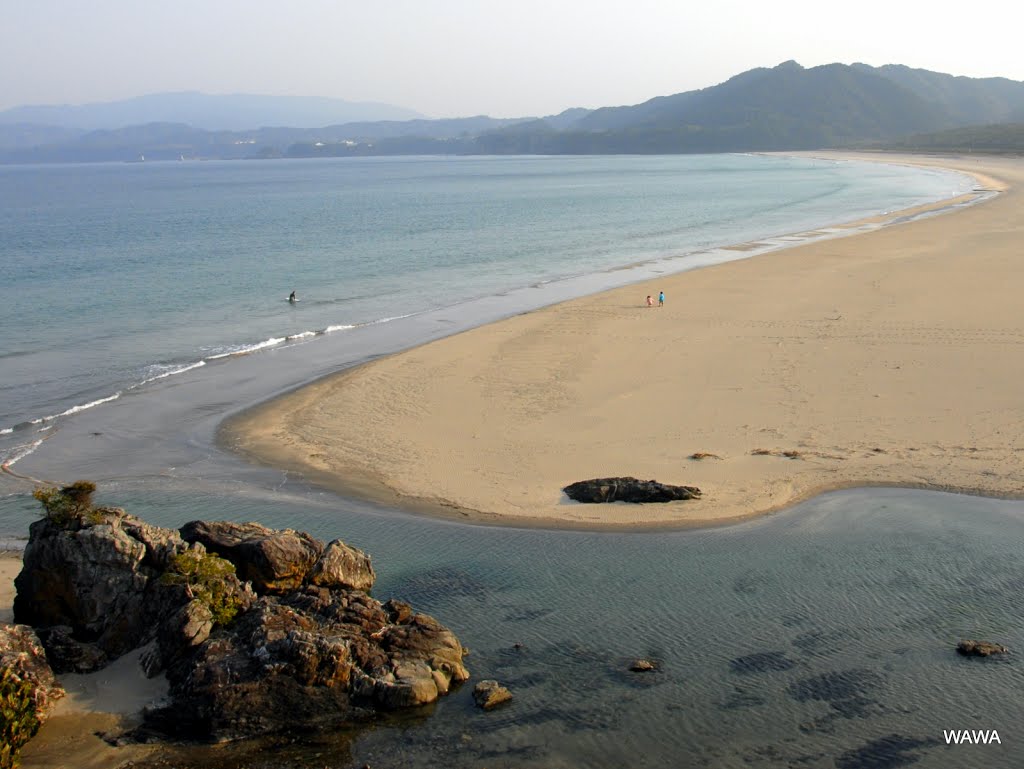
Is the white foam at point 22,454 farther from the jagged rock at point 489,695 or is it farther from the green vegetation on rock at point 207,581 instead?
the jagged rock at point 489,695

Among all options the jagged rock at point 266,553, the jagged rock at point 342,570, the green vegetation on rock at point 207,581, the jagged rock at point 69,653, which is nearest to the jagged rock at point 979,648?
the jagged rock at point 342,570

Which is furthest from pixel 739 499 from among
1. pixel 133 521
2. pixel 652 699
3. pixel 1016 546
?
pixel 133 521

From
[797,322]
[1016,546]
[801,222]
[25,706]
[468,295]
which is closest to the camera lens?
[25,706]

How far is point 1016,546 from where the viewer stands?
645 inches

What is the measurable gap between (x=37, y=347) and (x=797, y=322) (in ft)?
91.9

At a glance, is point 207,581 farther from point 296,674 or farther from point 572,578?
point 572,578

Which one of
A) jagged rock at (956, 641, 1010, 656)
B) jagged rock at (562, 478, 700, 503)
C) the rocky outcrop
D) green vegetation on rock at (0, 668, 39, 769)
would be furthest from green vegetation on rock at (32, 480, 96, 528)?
jagged rock at (956, 641, 1010, 656)

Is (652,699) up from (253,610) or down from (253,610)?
down

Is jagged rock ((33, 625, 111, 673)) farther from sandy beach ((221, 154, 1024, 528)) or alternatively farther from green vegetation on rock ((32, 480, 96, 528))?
sandy beach ((221, 154, 1024, 528))

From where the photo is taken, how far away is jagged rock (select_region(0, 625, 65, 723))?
11711 millimetres

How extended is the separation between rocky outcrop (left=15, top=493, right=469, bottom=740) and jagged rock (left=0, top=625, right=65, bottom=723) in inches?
14.7

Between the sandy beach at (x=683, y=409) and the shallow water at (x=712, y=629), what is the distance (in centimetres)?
119

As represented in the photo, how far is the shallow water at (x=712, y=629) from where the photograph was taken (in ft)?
36.9

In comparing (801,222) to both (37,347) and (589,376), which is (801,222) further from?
(37,347)
